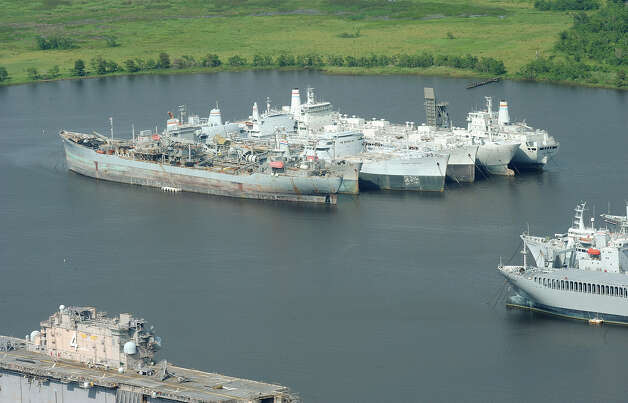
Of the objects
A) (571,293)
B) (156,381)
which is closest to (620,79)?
(571,293)

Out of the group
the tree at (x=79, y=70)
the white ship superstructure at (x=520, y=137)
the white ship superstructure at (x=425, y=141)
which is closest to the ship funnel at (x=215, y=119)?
the white ship superstructure at (x=425, y=141)

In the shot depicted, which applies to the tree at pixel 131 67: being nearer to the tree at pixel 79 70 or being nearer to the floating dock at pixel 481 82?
the tree at pixel 79 70

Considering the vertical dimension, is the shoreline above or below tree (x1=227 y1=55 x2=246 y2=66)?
below

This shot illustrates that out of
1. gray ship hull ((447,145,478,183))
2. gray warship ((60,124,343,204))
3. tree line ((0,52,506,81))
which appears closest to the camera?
gray warship ((60,124,343,204))

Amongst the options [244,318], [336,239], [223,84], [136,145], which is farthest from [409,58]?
[244,318]

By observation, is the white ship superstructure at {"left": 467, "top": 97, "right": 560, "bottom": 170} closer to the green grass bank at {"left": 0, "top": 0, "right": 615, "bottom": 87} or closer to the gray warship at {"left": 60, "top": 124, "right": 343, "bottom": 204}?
the gray warship at {"left": 60, "top": 124, "right": 343, "bottom": 204}

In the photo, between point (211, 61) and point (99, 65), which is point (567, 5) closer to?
point (211, 61)

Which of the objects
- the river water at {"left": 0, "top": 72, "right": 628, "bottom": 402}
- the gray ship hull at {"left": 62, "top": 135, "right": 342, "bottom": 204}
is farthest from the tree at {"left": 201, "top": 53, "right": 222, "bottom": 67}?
the gray ship hull at {"left": 62, "top": 135, "right": 342, "bottom": 204}

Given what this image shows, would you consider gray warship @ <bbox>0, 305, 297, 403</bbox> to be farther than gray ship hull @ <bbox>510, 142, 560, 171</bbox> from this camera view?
No
